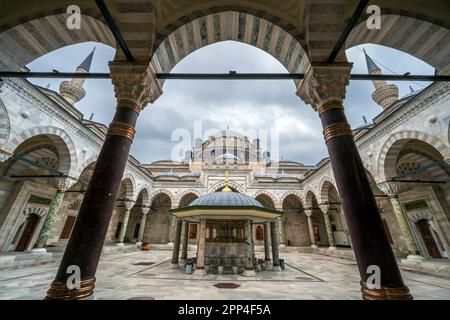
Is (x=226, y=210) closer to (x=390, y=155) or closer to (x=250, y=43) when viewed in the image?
(x=250, y=43)

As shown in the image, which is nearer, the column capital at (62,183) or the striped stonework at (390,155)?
the striped stonework at (390,155)

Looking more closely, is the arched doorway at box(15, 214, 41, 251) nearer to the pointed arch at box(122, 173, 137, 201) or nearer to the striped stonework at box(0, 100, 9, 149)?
the pointed arch at box(122, 173, 137, 201)

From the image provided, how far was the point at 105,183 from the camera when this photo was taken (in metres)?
3.01

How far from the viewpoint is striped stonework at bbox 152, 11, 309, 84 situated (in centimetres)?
427

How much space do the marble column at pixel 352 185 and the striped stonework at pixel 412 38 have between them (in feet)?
4.54

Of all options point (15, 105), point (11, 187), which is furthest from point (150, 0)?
point (11, 187)

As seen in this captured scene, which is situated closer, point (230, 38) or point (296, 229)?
point (230, 38)

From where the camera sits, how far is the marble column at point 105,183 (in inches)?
99.5

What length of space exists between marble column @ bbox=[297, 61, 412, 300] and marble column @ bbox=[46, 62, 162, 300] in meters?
3.32

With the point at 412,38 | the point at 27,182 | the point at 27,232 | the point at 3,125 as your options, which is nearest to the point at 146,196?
the point at 27,232

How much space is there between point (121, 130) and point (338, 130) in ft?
12.3

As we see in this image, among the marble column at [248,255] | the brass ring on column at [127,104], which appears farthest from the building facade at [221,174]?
the marble column at [248,255]

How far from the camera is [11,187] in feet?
35.8

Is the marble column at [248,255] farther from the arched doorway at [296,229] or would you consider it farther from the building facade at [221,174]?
the arched doorway at [296,229]
